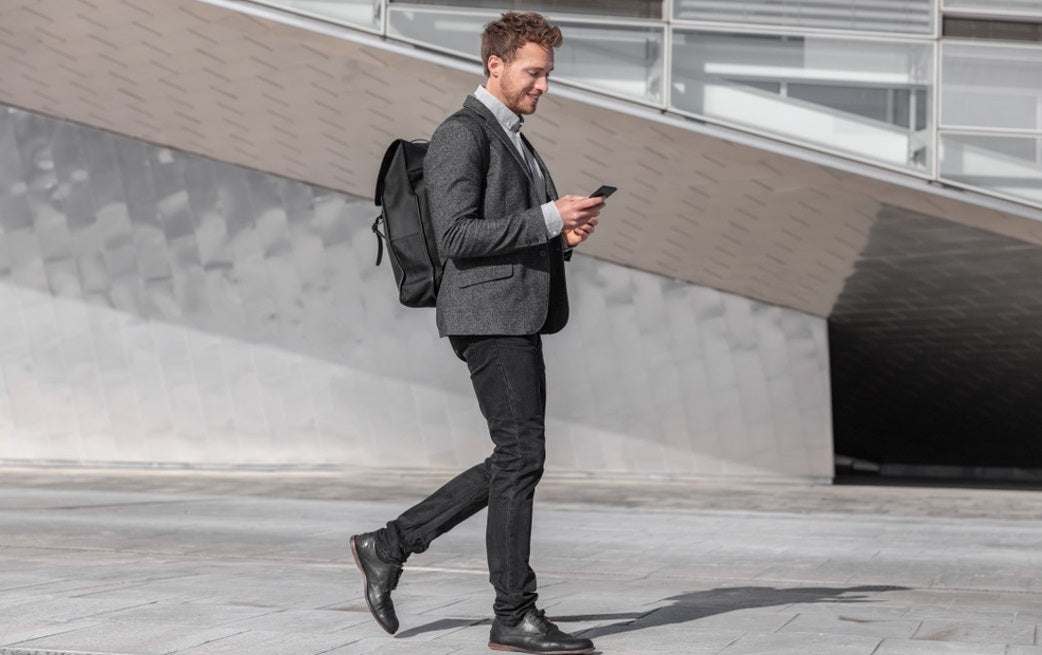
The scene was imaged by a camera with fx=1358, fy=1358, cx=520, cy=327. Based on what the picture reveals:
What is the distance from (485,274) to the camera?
4.22 metres

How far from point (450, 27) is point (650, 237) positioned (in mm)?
4643

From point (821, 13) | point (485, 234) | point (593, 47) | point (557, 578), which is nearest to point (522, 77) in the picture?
point (485, 234)

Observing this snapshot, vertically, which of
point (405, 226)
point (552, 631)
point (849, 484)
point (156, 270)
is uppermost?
point (405, 226)

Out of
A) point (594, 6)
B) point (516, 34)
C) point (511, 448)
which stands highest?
point (516, 34)

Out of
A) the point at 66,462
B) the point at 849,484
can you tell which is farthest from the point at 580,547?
the point at 66,462

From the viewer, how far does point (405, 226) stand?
4.32 metres

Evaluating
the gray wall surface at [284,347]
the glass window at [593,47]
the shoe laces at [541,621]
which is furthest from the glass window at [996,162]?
the shoe laces at [541,621]

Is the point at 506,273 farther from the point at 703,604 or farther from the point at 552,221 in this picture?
the point at 703,604

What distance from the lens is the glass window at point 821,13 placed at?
12648 millimetres

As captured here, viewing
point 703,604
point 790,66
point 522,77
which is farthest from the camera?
point 790,66

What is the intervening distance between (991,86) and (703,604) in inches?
352

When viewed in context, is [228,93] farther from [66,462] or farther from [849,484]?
[849,484]

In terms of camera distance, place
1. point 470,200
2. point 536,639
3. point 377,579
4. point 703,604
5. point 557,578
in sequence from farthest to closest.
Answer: point 557,578 → point 703,604 → point 377,579 → point 470,200 → point 536,639

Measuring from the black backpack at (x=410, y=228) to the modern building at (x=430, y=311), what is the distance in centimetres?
855
